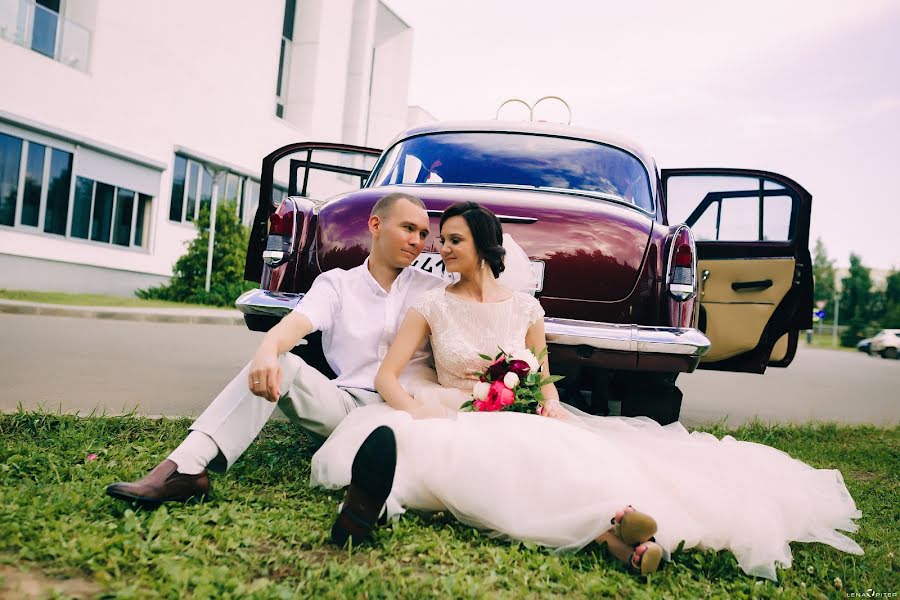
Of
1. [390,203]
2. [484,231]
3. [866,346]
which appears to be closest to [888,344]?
[866,346]

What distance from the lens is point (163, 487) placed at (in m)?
2.51

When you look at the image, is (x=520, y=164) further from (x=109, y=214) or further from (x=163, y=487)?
(x=109, y=214)

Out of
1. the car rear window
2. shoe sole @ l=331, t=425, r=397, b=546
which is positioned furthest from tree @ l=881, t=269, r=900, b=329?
shoe sole @ l=331, t=425, r=397, b=546

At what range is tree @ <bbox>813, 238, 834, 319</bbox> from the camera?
73.0 m

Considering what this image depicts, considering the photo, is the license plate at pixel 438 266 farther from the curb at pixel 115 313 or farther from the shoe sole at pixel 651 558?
the curb at pixel 115 313

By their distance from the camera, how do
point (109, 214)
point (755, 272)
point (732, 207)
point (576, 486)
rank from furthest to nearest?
point (109, 214)
point (732, 207)
point (755, 272)
point (576, 486)

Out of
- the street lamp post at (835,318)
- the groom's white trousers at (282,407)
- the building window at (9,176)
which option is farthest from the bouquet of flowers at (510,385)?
the street lamp post at (835,318)

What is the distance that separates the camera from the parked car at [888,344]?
35.4m

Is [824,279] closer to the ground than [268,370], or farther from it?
farther from it

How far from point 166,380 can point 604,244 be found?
13.0ft

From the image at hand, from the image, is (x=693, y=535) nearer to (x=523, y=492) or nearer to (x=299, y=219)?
(x=523, y=492)

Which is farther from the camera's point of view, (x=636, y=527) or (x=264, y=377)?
(x=264, y=377)

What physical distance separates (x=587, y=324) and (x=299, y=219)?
1751 millimetres

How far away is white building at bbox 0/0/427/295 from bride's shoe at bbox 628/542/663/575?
16.8 m
